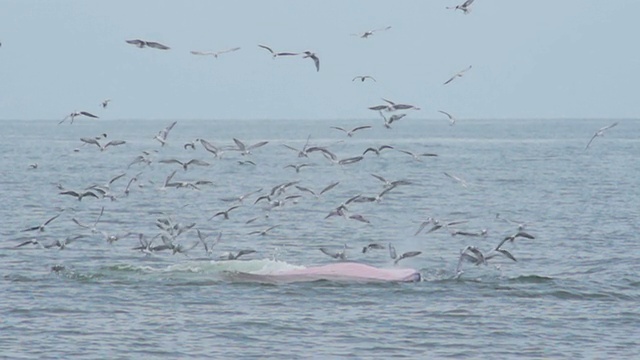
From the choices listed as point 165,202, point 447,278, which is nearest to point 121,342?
point 447,278

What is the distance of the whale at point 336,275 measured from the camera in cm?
3700

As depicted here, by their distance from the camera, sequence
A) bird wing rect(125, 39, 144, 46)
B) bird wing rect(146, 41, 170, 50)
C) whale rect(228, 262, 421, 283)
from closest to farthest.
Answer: bird wing rect(146, 41, 170, 50) < bird wing rect(125, 39, 144, 46) < whale rect(228, 262, 421, 283)

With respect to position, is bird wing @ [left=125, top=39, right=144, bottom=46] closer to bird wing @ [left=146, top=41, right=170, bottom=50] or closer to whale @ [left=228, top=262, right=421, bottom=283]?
bird wing @ [left=146, top=41, right=170, bottom=50]

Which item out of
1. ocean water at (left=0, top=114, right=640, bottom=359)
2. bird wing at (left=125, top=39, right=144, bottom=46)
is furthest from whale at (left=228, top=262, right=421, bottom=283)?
bird wing at (left=125, top=39, right=144, bottom=46)

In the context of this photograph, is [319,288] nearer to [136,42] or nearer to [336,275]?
[336,275]

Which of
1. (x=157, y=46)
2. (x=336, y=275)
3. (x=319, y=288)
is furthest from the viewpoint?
(x=336, y=275)

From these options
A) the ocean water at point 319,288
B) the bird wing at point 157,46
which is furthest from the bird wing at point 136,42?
the ocean water at point 319,288

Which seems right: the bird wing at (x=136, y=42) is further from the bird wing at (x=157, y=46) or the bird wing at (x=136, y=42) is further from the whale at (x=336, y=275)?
the whale at (x=336, y=275)

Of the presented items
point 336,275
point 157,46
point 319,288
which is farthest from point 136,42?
point 336,275

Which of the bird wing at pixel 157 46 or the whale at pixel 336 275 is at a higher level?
the bird wing at pixel 157 46

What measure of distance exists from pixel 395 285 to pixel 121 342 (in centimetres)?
968

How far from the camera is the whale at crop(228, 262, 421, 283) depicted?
121ft

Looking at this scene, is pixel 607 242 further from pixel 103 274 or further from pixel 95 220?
pixel 95 220

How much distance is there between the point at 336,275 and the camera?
37156 millimetres
